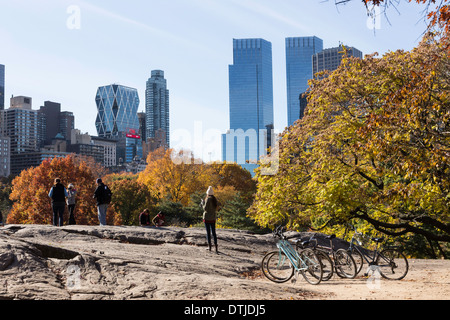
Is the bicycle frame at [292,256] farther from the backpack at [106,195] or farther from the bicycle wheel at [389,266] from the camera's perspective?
the backpack at [106,195]

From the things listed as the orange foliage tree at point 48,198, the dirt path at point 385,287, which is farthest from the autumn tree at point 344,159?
the orange foliage tree at point 48,198

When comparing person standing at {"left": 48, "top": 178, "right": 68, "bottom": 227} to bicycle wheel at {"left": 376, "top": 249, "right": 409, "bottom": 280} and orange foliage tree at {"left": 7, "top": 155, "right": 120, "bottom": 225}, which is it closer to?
bicycle wheel at {"left": 376, "top": 249, "right": 409, "bottom": 280}

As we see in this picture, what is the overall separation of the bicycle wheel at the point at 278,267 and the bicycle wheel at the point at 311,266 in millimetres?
300

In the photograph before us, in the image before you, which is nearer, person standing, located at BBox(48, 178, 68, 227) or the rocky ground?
the rocky ground

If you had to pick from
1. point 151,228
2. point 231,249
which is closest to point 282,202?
point 231,249

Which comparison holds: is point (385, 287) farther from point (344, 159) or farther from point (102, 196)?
point (102, 196)

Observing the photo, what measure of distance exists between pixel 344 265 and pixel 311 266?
186 cm

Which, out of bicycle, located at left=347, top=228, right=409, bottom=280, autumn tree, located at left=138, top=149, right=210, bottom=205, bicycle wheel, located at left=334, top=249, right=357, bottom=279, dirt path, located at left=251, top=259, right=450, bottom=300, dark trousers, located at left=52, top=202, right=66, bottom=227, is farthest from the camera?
autumn tree, located at left=138, top=149, right=210, bottom=205

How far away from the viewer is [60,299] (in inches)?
314

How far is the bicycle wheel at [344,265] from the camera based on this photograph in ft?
43.1

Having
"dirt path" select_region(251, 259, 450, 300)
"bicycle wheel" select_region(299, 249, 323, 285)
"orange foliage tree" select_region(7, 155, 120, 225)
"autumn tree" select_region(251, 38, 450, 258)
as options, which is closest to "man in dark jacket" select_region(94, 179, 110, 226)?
"autumn tree" select_region(251, 38, 450, 258)

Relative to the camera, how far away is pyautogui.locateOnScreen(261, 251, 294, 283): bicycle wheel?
1193cm

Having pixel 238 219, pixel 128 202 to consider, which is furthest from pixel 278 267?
pixel 128 202
